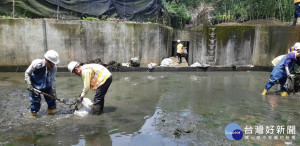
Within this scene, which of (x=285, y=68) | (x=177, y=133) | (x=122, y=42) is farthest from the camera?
(x=122, y=42)

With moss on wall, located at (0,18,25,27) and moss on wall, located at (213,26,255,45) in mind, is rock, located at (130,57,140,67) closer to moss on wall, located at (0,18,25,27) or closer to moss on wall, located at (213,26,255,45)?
moss on wall, located at (213,26,255,45)

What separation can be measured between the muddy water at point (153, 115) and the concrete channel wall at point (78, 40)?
2501mm

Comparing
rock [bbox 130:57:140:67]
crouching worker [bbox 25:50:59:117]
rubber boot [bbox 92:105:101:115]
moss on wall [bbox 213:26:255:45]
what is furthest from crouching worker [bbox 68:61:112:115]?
moss on wall [bbox 213:26:255:45]

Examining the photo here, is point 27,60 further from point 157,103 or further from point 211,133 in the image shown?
point 211,133

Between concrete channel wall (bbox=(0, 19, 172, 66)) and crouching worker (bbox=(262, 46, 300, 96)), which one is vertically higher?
concrete channel wall (bbox=(0, 19, 172, 66))

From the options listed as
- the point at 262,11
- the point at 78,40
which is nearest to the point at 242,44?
the point at 262,11

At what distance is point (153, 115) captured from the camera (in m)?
5.63

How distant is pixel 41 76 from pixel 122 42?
7.02m

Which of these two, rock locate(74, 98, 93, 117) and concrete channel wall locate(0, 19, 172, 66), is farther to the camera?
concrete channel wall locate(0, 19, 172, 66)

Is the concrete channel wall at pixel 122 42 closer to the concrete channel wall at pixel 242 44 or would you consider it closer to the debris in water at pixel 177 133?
the concrete channel wall at pixel 242 44

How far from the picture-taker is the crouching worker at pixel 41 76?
4816mm

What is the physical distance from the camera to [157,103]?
6.66m

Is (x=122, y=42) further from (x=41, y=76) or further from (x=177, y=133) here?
(x=177, y=133)

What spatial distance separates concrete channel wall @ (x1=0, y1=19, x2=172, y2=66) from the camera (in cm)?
1091
